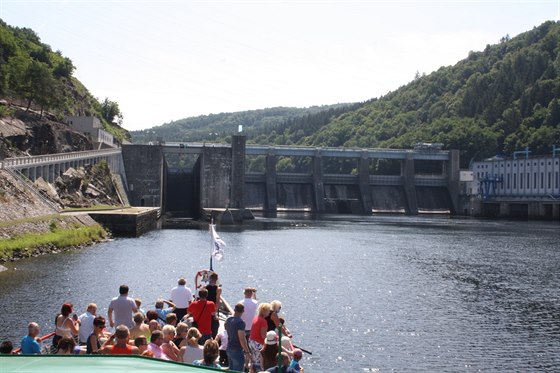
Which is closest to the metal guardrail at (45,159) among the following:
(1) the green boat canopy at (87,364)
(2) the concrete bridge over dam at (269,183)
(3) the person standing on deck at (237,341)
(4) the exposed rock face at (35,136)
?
(4) the exposed rock face at (35,136)

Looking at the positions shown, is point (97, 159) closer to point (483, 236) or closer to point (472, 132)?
point (483, 236)

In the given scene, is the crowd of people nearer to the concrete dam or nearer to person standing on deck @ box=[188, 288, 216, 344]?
person standing on deck @ box=[188, 288, 216, 344]

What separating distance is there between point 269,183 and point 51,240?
100927mm

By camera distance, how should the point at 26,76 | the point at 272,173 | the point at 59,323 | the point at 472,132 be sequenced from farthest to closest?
the point at 472,132 < the point at 272,173 < the point at 26,76 < the point at 59,323

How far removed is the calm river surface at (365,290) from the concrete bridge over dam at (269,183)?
49294mm

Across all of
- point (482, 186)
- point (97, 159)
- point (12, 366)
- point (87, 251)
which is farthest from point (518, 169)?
point (12, 366)

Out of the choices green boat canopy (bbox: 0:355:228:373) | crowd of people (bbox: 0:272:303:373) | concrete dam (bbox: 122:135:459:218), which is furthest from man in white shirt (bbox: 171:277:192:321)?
concrete dam (bbox: 122:135:459:218)

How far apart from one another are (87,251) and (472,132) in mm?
151559

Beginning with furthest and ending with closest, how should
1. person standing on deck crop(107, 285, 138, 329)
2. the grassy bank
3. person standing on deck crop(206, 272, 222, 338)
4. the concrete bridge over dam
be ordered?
1. the concrete bridge over dam
2. the grassy bank
3. person standing on deck crop(206, 272, 222, 338)
4. person standing on deck crop(107, 285, 138, 329)

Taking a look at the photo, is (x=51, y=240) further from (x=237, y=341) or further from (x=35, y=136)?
(x=237, y=341)

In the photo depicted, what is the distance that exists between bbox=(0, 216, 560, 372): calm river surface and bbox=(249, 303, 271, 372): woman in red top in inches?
298

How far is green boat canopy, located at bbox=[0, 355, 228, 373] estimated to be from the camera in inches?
416

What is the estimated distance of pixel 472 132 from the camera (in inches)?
7859

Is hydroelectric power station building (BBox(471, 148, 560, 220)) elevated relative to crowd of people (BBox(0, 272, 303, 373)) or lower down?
elevated
